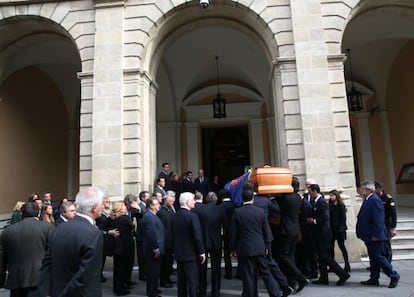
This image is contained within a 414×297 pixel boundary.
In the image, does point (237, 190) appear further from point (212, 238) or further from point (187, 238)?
point (187, 238)

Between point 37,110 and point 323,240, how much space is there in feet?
38.5

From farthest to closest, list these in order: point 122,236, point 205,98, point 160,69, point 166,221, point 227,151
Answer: point 227,151 → point 205,98 → point 160,69 → point 166,221 → point 122,236

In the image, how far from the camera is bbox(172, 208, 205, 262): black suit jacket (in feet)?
17.0

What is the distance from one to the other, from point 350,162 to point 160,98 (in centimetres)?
837

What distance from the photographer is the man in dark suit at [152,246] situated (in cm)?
565

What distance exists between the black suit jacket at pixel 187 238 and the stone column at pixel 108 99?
342 centimetres

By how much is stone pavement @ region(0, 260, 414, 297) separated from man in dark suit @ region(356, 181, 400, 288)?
19 centimetres

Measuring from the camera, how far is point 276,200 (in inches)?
236

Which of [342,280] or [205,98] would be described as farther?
[205,98]

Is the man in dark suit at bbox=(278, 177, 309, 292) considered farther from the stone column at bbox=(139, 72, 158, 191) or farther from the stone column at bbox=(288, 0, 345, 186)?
the stone column at bbox=(139, 72, 158, 191)

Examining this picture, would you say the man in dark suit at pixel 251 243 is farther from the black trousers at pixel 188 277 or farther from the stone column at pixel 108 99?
the stone column at pixel 108 99

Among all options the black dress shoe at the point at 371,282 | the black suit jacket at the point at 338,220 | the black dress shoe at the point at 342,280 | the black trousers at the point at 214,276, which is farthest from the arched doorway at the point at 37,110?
the black dress shoe at the point at 371,282

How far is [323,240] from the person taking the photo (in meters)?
6.04

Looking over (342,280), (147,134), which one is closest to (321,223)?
(342,280)
